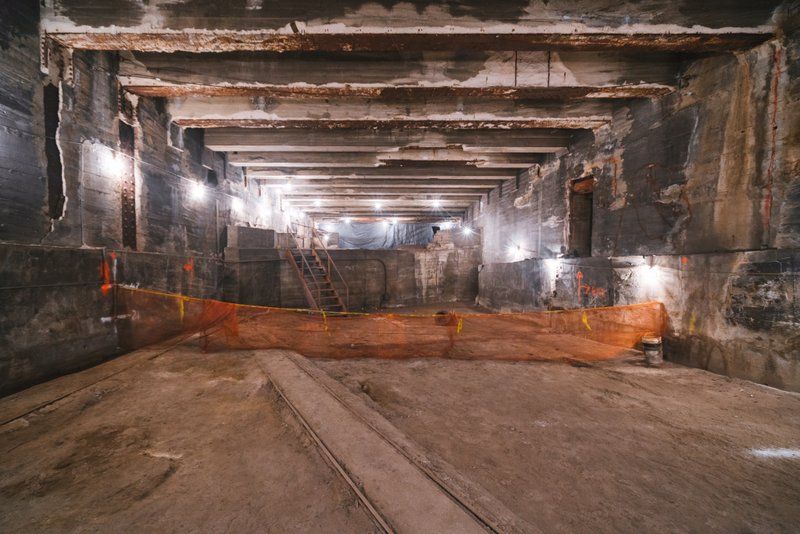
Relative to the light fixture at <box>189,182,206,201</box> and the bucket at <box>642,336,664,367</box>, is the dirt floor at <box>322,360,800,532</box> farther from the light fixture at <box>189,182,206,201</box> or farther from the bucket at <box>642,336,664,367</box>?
the light fixture at <box>189,182,206,201</box>

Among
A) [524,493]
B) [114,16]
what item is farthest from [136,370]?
[524,493]

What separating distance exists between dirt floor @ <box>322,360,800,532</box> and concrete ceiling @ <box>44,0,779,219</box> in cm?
503

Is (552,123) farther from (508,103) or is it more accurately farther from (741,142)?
(741,142)

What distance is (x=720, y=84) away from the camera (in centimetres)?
474

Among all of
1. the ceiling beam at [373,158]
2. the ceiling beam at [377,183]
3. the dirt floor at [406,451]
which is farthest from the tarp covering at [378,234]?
the dirt floor at [406,451]

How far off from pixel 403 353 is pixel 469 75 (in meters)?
5.32

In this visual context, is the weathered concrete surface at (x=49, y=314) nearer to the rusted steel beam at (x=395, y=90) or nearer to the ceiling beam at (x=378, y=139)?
the rusted steel beam at (x=395, y=90)

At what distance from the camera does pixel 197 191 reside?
8281mm

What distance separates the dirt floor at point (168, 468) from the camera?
1.97m

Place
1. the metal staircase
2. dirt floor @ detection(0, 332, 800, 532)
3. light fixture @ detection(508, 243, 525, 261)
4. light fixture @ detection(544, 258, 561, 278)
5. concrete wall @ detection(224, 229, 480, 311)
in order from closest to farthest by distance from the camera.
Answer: dirt floor @ detection(0, 332, 800, 532), light fixture @ detection(544, 258, 561, 278), concrete wall @ detection(224, 229, 480, 311), the metal staircase, light fixture @ detection(508, 243, 525, 261)

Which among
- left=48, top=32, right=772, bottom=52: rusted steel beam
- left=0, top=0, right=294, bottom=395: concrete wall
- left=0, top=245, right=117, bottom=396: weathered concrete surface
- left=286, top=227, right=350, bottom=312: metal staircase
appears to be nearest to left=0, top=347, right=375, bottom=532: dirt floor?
left=0, top=245, right=117, bottom=396: weathered concrete surface

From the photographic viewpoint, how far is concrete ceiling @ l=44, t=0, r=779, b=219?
4.16 metres

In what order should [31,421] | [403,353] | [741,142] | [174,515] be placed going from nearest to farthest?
[174,515] < [31,421] < [741,142] < [403,353]

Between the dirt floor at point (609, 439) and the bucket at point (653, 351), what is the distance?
16.5 inches
